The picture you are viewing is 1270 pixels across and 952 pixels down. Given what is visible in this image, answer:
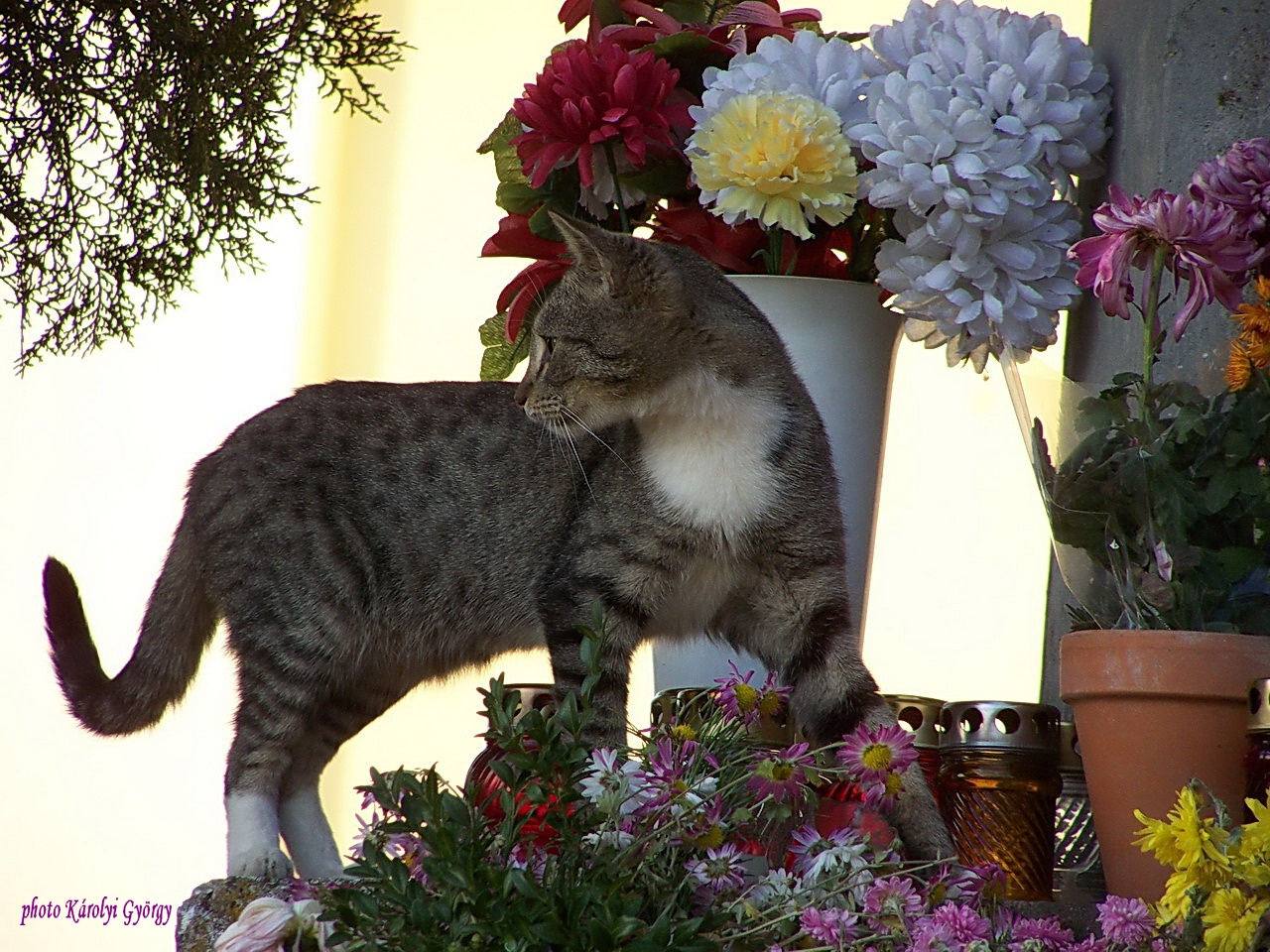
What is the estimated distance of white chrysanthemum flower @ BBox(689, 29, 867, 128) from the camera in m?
1.16

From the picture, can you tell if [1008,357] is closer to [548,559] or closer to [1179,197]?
A: [1179,197]

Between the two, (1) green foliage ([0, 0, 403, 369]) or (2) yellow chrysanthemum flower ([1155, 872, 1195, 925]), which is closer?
(2) yellow chrysanthemum flower ([1155, 872, 1195, 925])

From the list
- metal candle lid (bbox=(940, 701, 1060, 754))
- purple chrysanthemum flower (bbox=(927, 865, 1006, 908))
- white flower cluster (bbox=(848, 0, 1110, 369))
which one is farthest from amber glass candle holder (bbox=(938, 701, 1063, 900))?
white flower cluster (bbox=(848, 0, 1110, 369))

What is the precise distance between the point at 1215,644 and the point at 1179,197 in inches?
11.9

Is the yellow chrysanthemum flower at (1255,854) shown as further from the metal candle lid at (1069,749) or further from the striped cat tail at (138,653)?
the striped cat tail at (138,653)

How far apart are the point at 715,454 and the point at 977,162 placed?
1.07ft

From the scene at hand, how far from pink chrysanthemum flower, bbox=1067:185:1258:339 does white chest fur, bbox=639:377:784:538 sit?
11.8 inches

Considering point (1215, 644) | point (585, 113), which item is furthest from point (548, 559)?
point (1215, 644)

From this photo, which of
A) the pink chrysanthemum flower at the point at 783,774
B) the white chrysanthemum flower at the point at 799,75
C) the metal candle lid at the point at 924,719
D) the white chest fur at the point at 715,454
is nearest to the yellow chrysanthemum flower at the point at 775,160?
the white chrysanthemum flower at the point at 799,75

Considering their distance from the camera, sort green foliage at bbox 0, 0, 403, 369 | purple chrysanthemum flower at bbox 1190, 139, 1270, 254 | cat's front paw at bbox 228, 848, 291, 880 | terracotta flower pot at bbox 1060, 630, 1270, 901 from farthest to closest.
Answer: green foliage at bbox 0, 0, 403, 369 < cat's front paw at bbox 228, 848, 291, 880 < purple chrysanthemum flower at bbox 1190, 139, 1270, 254 < terracotta flower pot at bbox 1060, 630, 1270, 901

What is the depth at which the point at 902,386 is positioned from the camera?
192 cm

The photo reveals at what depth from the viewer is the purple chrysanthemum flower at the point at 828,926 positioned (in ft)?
2.21

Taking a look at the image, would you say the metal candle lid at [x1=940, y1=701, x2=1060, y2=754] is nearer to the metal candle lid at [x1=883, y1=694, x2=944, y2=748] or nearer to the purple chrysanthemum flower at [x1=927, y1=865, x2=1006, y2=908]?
the metal candle lid at [x1=883, y1=694, x2=944, y2=748]

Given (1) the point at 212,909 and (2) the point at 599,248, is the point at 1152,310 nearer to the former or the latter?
(2) the point at 599,248
